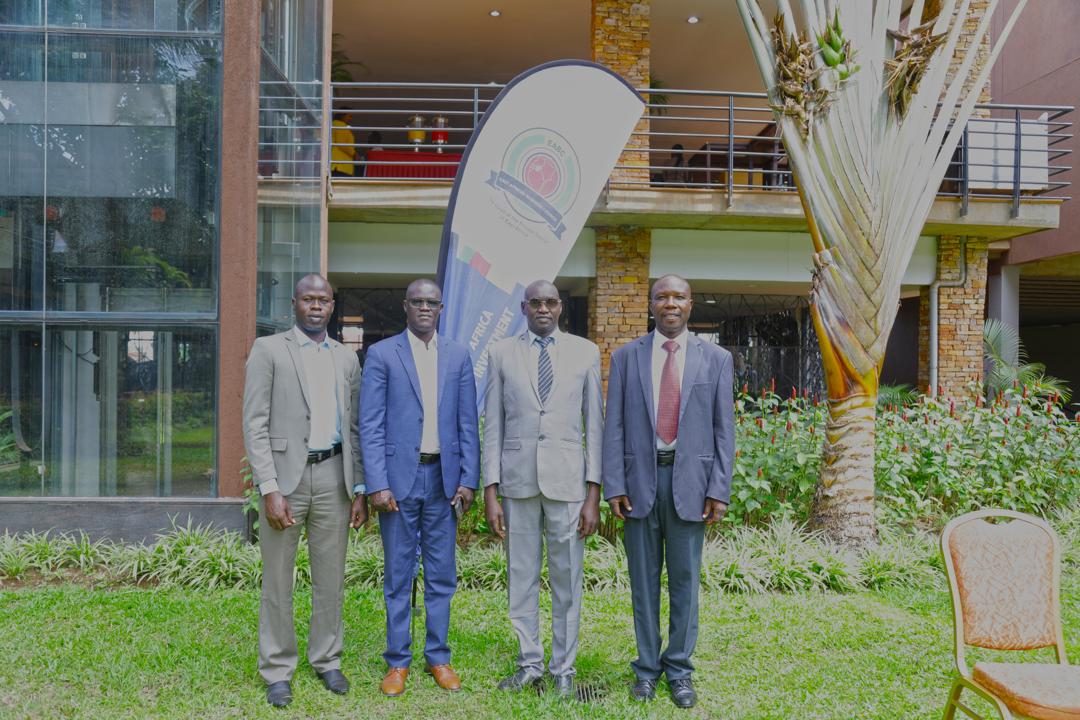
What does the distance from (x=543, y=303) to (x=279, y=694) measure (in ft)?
7.00

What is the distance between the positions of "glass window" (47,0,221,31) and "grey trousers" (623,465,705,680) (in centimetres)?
544

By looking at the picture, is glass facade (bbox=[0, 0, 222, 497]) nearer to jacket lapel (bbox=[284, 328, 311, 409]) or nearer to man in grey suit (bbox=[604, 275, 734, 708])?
jacket lapel (bbox=[284, 328, 311, 409])

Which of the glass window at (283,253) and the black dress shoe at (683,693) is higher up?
the glass window at (283,253)

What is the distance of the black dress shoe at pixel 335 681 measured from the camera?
371cm

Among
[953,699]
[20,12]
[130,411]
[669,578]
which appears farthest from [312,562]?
[20,12]

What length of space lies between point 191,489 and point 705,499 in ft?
14.6

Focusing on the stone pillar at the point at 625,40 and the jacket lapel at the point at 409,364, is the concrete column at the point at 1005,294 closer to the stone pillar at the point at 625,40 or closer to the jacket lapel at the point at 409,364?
the stone pillar at the point at 625,40

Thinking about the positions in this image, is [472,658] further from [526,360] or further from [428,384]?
[526,360]

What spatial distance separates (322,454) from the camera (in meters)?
3.68

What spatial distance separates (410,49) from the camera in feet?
46.9

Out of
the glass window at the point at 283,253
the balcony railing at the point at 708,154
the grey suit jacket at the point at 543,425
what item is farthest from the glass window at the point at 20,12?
the grey suit jacket at the point at 543,425

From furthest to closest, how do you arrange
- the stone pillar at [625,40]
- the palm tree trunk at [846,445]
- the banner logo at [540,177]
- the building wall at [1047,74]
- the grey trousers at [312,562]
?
1. the building wall at [1047,74]
2. the stone pillar at [625,40]
3. the banner logo at [540,177]
4. the palm tree trunk at [846,445]
5. the grey trousers at [312,562]

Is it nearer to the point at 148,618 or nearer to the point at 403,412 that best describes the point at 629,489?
the point at 403,412

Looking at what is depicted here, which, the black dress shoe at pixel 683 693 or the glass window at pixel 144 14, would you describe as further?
the glass window at pixel 144 14
